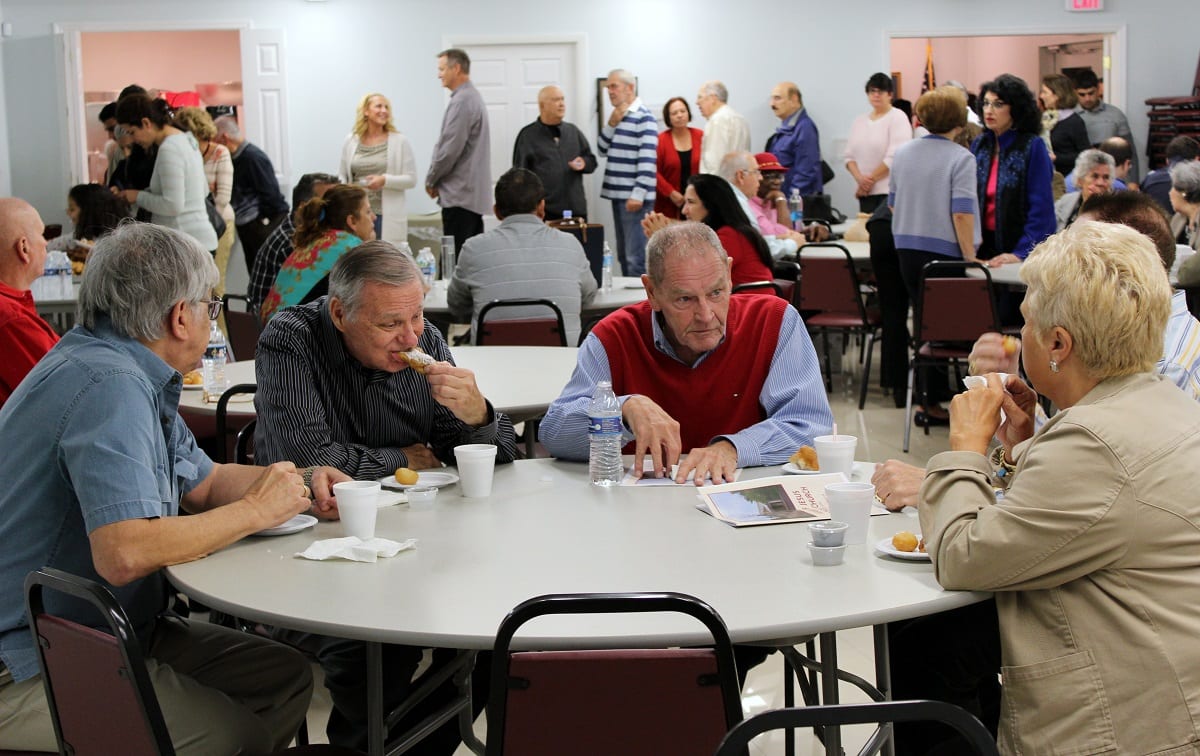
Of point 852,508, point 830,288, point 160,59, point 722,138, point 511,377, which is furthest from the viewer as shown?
point 160,59

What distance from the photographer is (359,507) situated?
86.2 inches

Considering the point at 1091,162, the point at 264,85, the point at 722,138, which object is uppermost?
the point at 264,85

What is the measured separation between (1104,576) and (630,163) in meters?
8.45

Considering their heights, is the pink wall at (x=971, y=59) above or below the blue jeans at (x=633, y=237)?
above

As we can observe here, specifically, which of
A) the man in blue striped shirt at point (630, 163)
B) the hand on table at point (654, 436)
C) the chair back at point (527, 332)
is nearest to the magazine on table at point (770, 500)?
the hand on table at point (654, 436)

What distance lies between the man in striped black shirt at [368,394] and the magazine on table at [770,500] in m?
0.60

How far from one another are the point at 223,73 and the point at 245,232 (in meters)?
4.76

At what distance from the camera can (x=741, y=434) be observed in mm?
2723

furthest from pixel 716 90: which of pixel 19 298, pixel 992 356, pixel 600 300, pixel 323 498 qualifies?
pixel 323 498

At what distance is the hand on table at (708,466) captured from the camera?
256 centimetres

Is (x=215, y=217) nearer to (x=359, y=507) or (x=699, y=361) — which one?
(x=699, y=361)

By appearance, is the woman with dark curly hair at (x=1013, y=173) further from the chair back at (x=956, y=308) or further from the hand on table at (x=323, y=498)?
the hand on table at (x=323, y=498)

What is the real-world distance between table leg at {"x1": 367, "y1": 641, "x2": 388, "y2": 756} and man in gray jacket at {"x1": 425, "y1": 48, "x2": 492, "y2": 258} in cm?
671

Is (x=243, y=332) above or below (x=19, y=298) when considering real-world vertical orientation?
below
